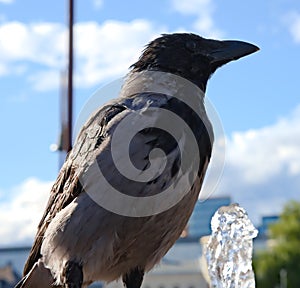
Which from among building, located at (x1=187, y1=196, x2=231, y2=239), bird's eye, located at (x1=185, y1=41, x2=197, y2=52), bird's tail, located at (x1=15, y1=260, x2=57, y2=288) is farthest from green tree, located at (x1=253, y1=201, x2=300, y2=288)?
bird's eye, located at (x1=185, y1=41, x2=197, y2=52)

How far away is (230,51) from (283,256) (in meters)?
61.5

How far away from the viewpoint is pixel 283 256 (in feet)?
217

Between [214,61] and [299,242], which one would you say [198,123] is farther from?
[299,242]

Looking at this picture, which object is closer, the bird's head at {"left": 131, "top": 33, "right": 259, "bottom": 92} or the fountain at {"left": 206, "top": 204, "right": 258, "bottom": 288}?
the bird's head at {"left": 131, "top": 33, "right": 259, "bottom": 92}

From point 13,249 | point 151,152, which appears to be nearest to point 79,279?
point 151,152

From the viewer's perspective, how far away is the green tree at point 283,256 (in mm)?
64188

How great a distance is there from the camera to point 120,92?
5.84m

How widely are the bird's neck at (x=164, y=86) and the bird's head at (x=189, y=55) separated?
0.16 ft

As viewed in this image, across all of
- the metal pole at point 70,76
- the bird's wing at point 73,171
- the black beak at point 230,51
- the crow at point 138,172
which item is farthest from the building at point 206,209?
the metal pole at point 70,76

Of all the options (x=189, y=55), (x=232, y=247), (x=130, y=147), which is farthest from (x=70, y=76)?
(x=130, y=147)

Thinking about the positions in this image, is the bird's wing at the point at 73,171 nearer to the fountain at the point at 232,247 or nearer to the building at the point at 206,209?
the building at the point at 206,209

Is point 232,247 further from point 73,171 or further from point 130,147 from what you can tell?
point 130,147

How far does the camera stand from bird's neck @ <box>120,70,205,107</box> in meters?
5.56

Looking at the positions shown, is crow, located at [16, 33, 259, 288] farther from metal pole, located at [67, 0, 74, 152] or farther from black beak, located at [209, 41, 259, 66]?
metal pole, located at [67, 0, 74, 152]
